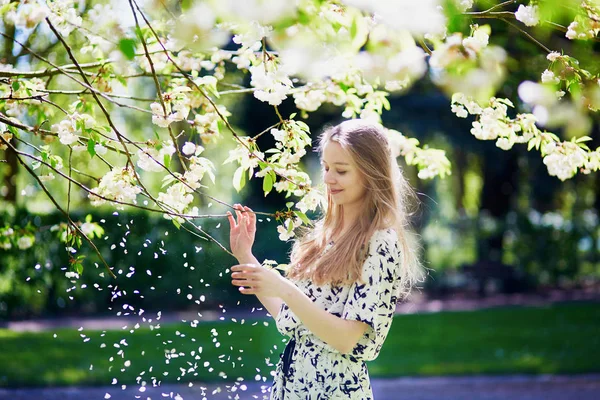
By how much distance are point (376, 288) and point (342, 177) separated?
0.40 m

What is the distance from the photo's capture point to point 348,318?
234 cm

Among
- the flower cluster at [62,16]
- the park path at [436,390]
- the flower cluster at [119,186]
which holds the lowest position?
the park path at [436,390]

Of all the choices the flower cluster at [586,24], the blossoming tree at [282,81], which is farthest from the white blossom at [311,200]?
the flower cluster at [586,24]

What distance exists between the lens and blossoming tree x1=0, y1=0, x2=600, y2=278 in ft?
4.69

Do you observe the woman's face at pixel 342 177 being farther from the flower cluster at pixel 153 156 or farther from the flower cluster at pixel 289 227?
the flower cluster at pixel 153 156

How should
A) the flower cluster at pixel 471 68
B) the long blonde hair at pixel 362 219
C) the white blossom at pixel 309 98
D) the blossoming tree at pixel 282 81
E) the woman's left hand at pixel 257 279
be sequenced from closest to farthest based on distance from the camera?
the flower cluster at pixel 471 68 < the blossoming tree at pixel 282 81 < the woman's left hand at pixel 257 279 < the long blonde hair at pixel 362 219 < the white blossom at pixel 309 98

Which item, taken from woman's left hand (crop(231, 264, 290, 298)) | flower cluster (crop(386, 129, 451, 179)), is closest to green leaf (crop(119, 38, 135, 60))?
woman's left hand (crop(231, 264, 290, 298))

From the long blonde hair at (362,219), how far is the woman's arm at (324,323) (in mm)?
162

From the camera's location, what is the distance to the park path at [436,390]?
20.3ft

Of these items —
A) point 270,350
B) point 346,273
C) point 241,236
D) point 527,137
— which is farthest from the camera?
point 270,350

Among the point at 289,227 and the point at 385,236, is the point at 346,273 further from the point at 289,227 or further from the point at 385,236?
the point at 289,227

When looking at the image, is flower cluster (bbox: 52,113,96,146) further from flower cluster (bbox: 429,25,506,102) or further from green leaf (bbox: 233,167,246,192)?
flower cluster (bbox: 429,25,506,102)

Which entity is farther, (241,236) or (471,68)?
(241,236)

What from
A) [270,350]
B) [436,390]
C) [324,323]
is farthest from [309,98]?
[436,390]
